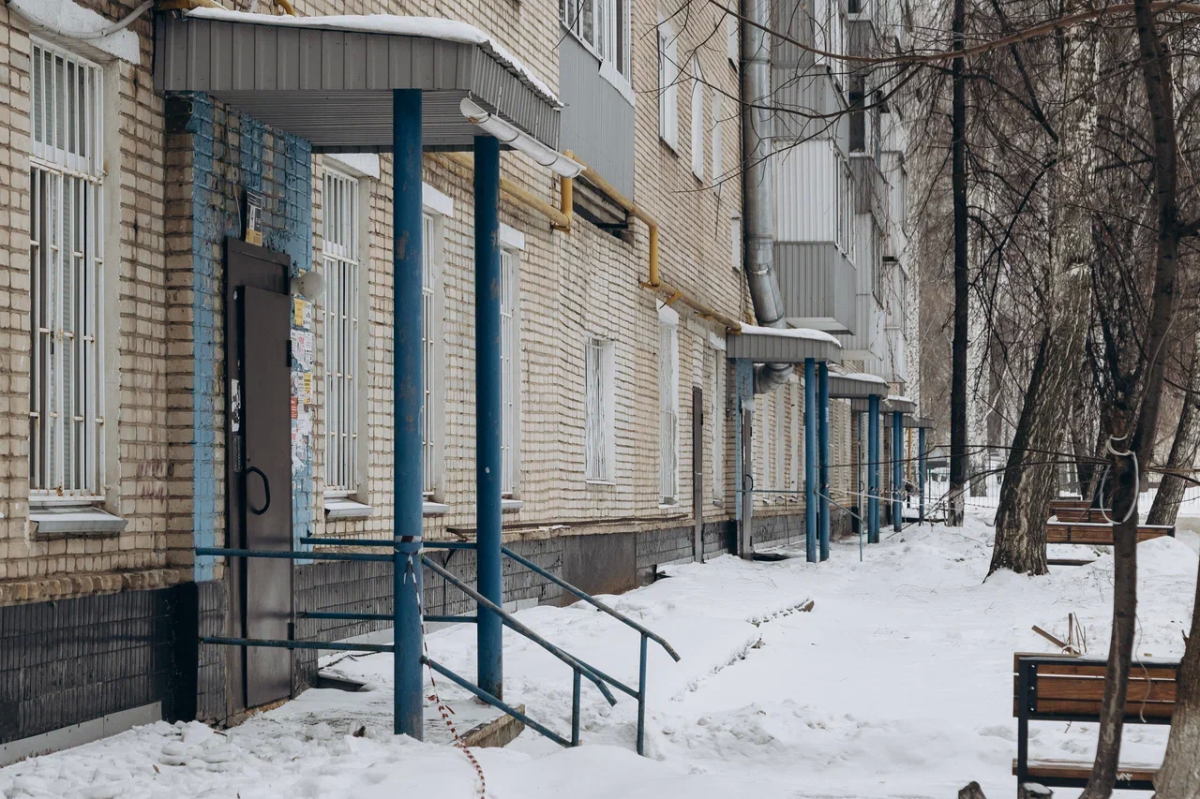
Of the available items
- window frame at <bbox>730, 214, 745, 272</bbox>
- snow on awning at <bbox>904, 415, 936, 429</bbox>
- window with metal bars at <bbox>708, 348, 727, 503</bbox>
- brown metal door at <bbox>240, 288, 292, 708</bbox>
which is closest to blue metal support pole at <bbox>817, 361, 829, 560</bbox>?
window with metal bars at <bbox>708, 348, 727, 503</bbox>

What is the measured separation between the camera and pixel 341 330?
909cm

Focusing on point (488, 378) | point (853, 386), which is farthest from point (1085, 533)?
point (488, 378)

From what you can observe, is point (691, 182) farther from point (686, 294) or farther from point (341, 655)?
point (341, 655)

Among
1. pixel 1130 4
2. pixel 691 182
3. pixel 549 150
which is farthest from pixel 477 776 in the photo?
pixel 691 182

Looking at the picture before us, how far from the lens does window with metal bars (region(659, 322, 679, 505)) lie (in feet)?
58.2

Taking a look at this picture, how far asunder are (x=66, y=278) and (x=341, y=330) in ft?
9.46

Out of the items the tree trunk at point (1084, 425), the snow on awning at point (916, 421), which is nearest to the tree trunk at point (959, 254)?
the tree trunk at point (1084, 425)

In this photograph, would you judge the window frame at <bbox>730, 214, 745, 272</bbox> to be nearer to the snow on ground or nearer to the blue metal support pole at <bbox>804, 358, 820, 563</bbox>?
the blue metal support pole at <bbox>804, 358, 820, 563</bbox>

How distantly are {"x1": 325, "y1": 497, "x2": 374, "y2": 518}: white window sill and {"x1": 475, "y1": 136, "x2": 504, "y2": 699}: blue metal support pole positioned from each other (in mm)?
1311

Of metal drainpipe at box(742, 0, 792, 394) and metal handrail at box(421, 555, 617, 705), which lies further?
metal drainpipe at box(742, 0, 792, 394)

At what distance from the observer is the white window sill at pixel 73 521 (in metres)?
5.92

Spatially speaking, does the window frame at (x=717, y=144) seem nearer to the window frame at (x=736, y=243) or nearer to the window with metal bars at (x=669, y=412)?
the window frame at (x=736, y=243)

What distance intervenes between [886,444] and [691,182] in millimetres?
25334

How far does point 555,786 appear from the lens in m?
6.28
